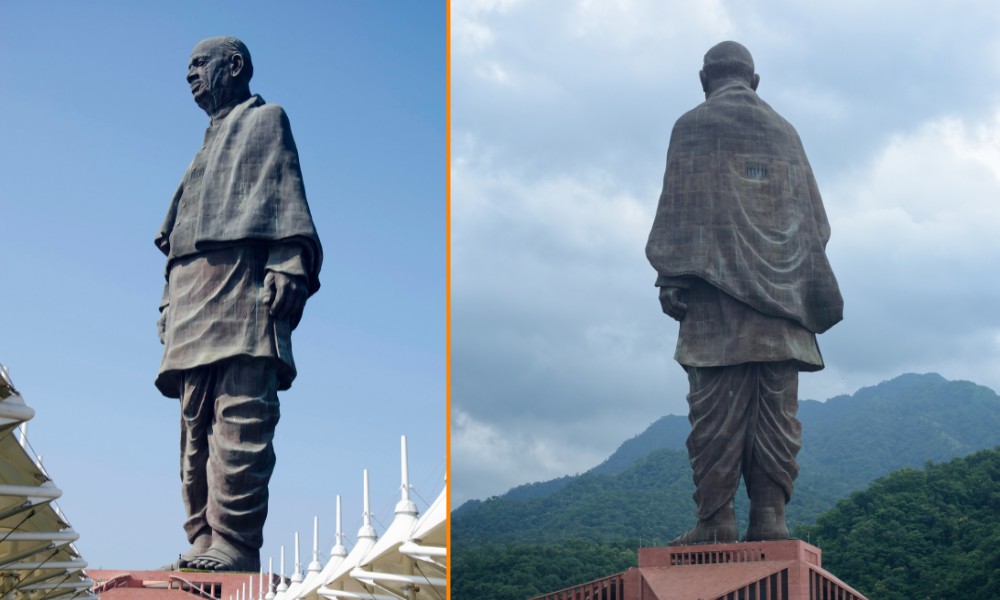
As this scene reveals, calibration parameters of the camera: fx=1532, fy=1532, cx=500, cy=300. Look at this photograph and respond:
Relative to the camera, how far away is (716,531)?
68.0 ft

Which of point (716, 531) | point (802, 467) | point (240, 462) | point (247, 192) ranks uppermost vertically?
point (802, 467)

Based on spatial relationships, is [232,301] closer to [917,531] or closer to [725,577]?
[725,577]

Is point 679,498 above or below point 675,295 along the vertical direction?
above

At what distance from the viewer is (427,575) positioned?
43.3 feet

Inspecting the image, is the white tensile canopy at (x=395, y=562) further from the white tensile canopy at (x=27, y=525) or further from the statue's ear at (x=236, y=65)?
the statue's ear at (x=236, y=65)

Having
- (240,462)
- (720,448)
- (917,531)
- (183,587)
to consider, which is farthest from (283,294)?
(917,531)

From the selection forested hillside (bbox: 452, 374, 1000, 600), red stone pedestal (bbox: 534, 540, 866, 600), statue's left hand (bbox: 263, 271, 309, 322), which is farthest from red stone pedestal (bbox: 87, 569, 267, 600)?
forested hillside (bbox: 452, 374, 1000, 600)

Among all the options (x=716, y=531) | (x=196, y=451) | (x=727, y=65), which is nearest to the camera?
(x=196, y=451)

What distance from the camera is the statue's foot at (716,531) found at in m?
20.7

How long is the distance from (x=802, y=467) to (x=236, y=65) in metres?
41.5

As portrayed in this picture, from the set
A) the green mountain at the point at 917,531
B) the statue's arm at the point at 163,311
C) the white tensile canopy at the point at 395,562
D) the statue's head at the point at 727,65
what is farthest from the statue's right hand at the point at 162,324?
the green mountain at the point at 917,531

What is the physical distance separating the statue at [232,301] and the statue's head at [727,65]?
22.7 ft

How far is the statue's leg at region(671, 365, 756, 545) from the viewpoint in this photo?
20.8m

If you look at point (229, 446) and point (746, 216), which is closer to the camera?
point (229, 446)
